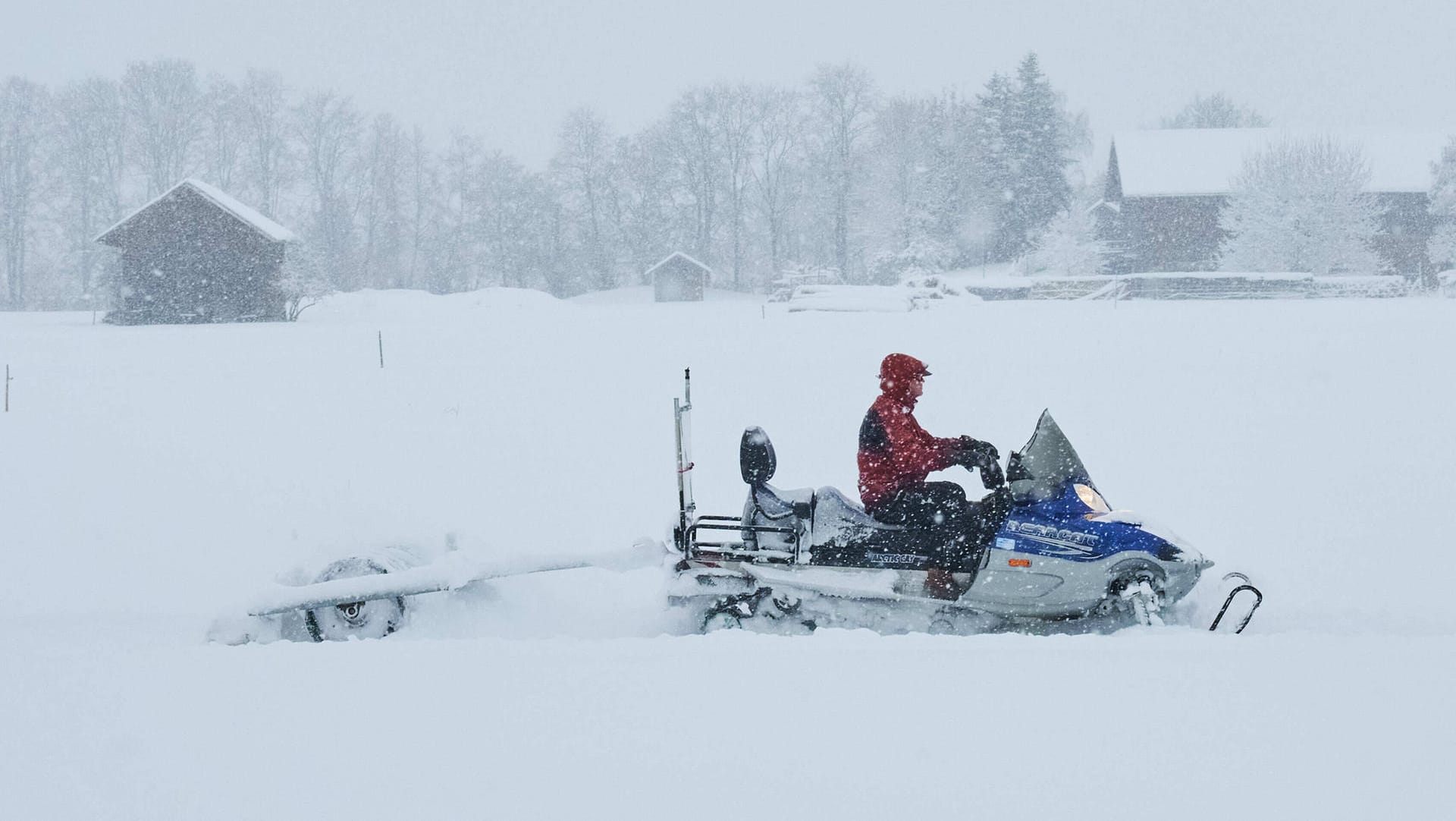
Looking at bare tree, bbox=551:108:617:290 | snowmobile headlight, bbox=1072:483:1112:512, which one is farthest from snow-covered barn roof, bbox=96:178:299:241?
snowmobile headlight, bbox=1072:483:1112:512

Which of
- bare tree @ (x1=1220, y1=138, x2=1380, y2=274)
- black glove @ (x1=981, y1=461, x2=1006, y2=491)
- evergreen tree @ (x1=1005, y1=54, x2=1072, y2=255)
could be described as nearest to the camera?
black glove @ (x1=981, y1=461, x2=1006, y2=491)

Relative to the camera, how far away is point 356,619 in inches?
216

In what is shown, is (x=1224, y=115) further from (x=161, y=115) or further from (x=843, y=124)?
(x=161, y=115)

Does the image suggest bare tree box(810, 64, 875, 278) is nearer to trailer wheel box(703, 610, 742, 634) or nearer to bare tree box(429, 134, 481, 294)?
bare tree box(429, 134, 481, 294)

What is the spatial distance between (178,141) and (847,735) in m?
65.5

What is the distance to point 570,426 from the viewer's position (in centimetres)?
1246

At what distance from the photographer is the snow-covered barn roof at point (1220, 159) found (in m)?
45.8

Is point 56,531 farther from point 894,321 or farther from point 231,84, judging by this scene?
point 231,84

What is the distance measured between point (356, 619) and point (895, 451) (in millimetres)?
3133

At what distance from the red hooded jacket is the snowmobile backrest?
0.52m

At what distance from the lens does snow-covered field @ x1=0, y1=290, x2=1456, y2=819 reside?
3340mm

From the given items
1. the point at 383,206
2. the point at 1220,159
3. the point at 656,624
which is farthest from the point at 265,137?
the point at 656,624

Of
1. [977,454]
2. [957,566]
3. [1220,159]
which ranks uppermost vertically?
[1220,159]

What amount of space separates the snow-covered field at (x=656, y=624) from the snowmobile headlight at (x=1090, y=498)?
76cm
